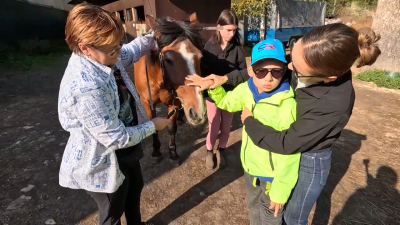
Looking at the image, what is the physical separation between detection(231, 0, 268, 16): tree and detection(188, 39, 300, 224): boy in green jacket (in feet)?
42.7

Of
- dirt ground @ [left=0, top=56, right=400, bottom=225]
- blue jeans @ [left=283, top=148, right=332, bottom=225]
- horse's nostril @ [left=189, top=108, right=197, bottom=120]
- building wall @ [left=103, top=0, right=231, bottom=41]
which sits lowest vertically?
dirt ground @ [left=0, top=56, right=400, bottom=225]

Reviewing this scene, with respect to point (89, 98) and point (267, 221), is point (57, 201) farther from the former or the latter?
point (267, 221)

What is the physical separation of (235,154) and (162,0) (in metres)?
3.23

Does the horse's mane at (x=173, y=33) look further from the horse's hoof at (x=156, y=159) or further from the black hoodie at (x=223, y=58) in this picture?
the horse's hoof at (x=156, y=159)

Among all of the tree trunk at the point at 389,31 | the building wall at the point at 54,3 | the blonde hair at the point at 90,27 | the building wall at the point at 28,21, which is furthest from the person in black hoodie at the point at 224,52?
the building wall at the point at 54,3

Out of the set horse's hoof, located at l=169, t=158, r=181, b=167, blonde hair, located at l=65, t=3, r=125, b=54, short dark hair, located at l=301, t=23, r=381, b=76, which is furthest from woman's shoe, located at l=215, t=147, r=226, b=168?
blonde hair, located at l=65, t=3, r=125, b=54

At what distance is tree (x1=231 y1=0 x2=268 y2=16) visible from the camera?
13.0m

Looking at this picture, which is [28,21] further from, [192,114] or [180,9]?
[192,114]

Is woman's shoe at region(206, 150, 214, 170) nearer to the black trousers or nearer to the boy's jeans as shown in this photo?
the boy's jeans

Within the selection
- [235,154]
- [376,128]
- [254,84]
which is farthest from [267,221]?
[376,128]

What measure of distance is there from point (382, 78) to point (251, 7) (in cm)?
868

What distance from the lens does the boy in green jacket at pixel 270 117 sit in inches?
51.9

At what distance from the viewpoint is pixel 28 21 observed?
11.2 metres

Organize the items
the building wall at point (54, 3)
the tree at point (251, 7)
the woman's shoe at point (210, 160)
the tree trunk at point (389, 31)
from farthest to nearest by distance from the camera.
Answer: the tree at point (251, 7), the building wall at point (54, 3), the tree trunk at point (389, 31), the woman's shoe at point (210, 160)
